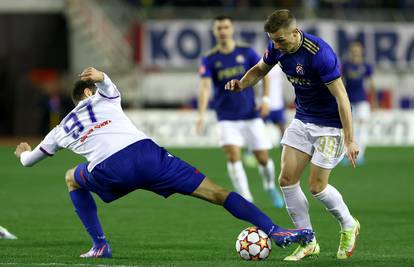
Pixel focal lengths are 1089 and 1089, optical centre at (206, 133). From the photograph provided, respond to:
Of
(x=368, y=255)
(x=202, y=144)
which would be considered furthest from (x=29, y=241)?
(x=202, y=144)

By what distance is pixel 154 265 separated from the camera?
352 inches

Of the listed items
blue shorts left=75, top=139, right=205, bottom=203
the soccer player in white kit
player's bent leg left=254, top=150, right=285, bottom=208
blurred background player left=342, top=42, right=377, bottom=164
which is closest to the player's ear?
blue shorts left=75, top=139, right=205, bottom=203

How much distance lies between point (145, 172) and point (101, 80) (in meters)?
0.86

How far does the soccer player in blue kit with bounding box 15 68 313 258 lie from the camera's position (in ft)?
30.1

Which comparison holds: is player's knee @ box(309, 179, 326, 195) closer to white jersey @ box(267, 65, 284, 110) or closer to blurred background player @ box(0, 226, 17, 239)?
blurred background player @ box(0, 226, 17, 239)

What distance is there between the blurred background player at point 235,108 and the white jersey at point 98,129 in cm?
540

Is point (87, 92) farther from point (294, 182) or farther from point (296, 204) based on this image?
point (296, 204)

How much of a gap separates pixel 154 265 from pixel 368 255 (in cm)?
206

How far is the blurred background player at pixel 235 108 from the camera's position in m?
14.6

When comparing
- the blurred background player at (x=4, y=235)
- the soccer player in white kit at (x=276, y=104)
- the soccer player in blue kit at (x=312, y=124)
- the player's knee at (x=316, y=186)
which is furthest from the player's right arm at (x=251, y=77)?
the soccer player in white kit at (x=276, y=104)

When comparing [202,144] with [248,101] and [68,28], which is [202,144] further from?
[248,101]

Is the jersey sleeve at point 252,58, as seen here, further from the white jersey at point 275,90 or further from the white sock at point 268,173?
Answer: the white jersey at point 275,90

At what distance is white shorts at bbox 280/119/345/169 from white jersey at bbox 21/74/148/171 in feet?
4.56

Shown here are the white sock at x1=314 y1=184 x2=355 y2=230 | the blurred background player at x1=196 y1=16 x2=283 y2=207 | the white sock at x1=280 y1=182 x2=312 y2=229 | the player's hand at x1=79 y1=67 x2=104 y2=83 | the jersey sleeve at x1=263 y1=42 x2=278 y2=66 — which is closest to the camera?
the player's hand at x1=79 y1=67 x2=104 y2=83
